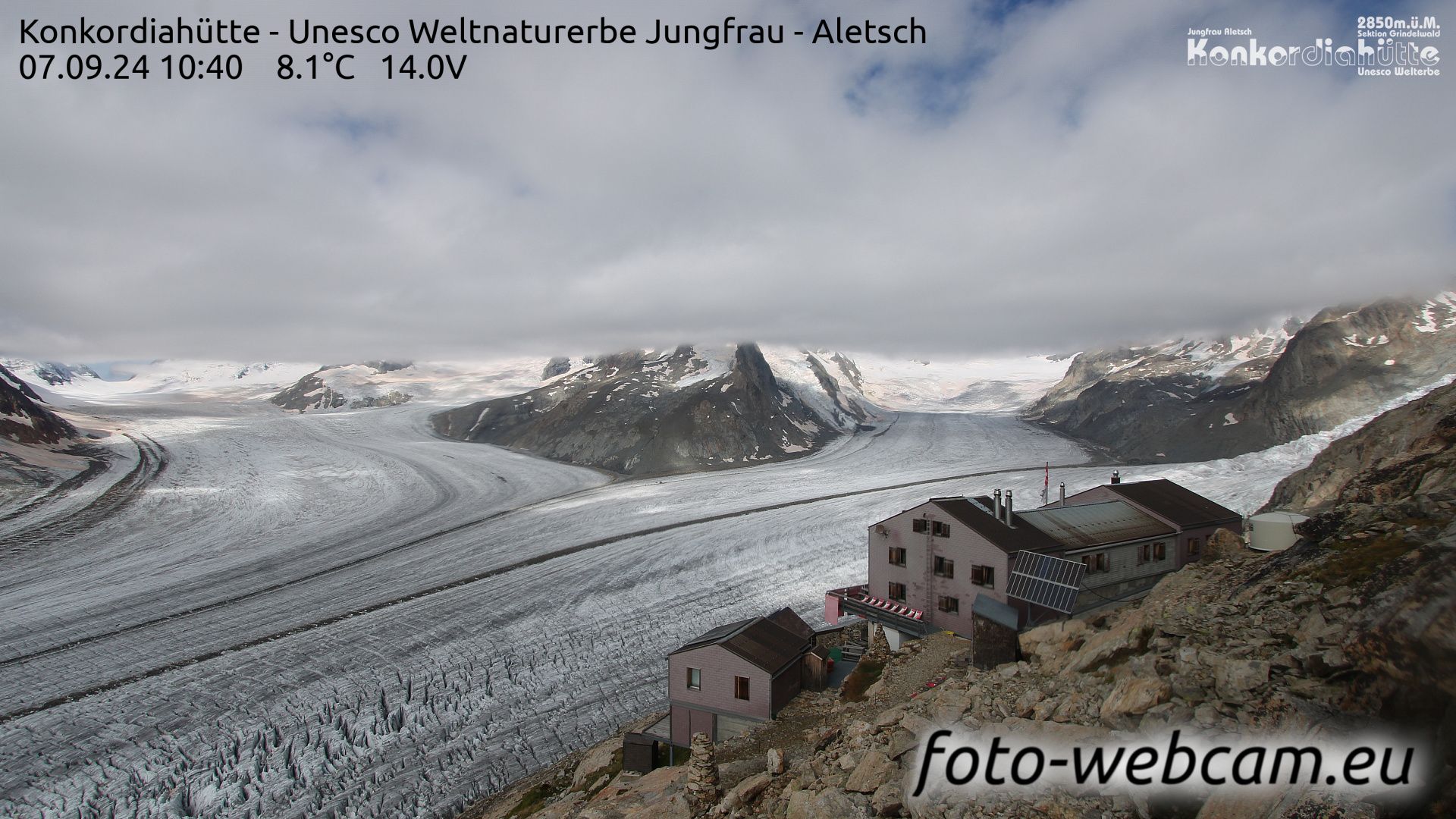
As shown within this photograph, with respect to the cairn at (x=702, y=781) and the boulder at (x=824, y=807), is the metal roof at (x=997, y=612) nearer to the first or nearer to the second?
the cairn at (x=702, y=781)

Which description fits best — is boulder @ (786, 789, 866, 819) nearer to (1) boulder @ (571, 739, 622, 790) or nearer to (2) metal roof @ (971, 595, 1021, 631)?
(1) boulder @ (571, 739, 622, 790)

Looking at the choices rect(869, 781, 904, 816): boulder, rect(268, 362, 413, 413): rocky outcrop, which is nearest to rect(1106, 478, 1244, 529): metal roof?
rect(869, 781, 904, 816): boulder

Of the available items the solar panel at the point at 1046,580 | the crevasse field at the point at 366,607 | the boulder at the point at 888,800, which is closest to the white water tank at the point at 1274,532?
the solar panel at the point at 1046,580

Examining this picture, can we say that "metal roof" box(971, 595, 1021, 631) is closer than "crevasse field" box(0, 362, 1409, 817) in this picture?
Yes

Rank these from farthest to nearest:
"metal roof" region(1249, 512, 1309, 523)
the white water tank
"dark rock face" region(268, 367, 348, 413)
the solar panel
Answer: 1. "dark rock face" region(268, 367, 348, 413)
2. "metal roof" region(1249, 512, 1309, 523)
3. the white water tank
4. the solar panel

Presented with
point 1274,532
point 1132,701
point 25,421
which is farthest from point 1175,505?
point 25,421

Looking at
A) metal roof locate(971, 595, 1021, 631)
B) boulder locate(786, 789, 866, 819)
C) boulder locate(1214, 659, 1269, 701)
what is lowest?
metal roof locate(971, 595, 1021, 631)
